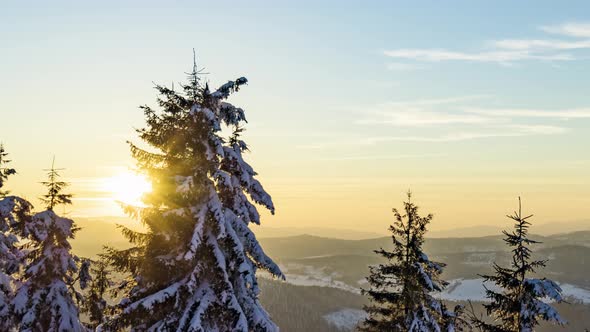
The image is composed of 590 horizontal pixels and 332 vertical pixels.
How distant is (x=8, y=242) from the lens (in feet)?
78.6

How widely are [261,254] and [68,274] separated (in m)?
15.8

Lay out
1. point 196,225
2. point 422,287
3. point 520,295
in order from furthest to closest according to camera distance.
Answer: point 422,287, point 520,295, point 196,225

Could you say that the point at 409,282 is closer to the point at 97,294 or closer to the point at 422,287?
the point at 422,287

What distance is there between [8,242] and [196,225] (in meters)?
14.0

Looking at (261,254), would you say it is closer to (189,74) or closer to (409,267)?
(189,74)

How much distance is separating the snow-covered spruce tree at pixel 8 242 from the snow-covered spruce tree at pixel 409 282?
54.4ft

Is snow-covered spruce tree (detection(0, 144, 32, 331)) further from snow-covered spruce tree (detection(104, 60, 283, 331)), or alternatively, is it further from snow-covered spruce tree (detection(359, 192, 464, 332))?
snow-covered spruce tree (detection(359, 192, 464, 332))

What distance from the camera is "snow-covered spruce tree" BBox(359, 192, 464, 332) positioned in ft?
80.0

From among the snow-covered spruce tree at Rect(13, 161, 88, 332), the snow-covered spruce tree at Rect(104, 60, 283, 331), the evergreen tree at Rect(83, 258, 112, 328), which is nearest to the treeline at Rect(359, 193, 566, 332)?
the snow-covered spruce tree at Rect(104, 60, 283, 331)

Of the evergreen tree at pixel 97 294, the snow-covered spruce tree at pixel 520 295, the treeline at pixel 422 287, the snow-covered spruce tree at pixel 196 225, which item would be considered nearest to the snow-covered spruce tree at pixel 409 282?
the treeline at pixel 422 287

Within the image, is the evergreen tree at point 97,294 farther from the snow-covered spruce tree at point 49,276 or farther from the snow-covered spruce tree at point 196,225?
the snow-covered spruce tree at point 196,225

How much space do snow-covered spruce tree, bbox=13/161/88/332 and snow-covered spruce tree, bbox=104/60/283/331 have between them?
11363 millimetres

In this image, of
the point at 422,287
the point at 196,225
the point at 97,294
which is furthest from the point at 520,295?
the point at 97,294

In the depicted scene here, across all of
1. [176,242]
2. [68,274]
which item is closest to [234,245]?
[176,242]
